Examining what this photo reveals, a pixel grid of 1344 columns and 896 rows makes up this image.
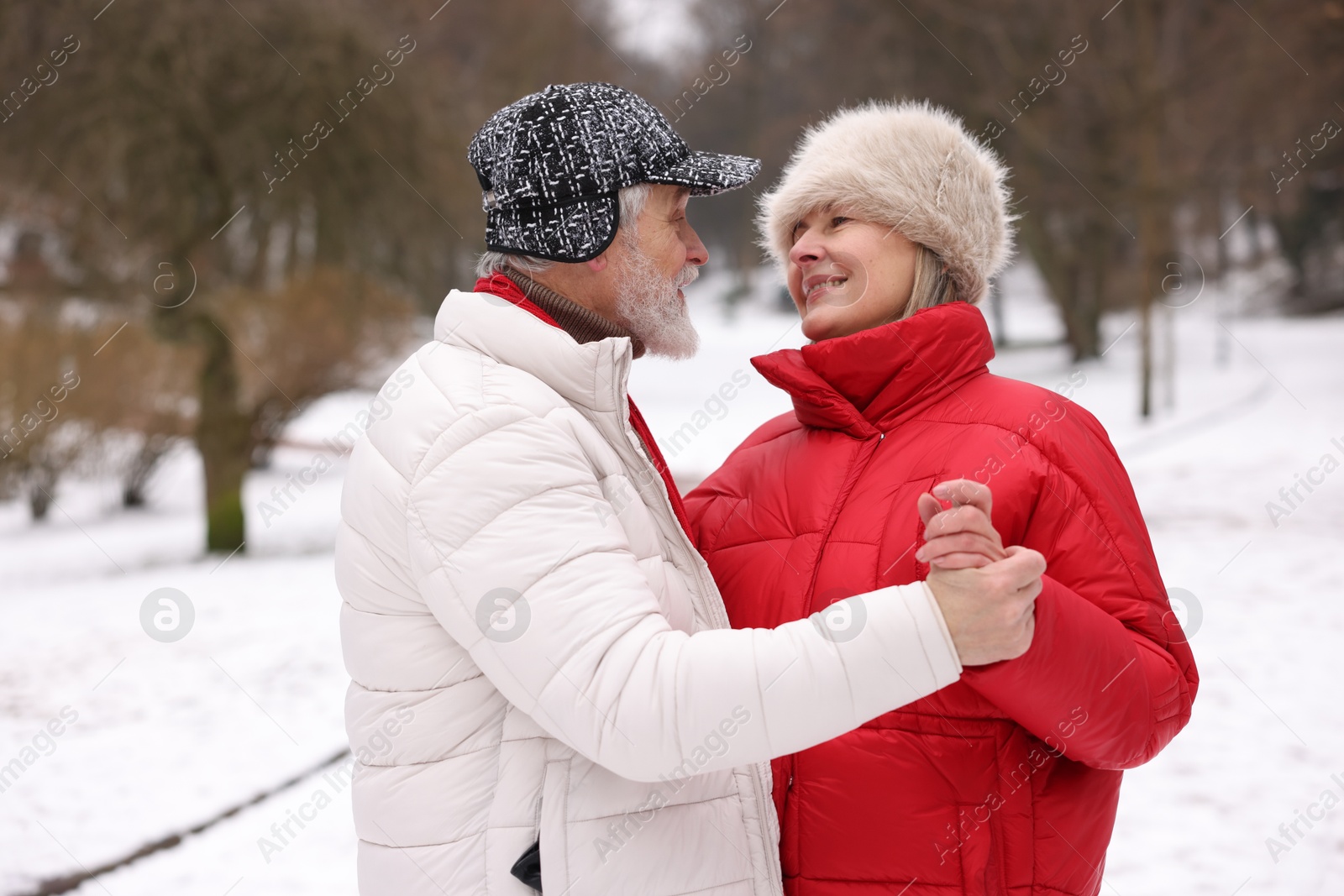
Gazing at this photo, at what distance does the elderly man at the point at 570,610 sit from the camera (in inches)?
53.4

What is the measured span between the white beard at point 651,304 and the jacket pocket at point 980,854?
94 centimetres

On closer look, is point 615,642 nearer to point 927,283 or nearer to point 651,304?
point 651,304

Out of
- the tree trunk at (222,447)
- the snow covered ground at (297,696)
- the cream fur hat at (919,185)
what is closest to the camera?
the cream fur hat at (919,185)

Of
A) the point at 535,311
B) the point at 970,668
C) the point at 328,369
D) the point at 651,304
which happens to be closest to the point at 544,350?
the point at 535,311

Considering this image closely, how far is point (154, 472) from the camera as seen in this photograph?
1405 centimetres

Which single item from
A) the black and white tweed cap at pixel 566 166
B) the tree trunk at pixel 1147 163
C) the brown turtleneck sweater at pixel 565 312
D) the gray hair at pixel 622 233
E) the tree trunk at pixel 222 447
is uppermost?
the tree trunk at pixel 222 447

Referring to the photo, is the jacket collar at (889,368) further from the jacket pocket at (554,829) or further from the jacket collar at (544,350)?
the jacket pocket at (554,829)

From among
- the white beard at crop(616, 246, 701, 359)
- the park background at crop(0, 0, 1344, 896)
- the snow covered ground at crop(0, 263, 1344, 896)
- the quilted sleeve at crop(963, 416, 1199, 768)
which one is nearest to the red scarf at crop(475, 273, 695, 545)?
the white beard at crop(616, 246, 701, 359)

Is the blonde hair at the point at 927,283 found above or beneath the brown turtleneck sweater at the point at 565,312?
beneath

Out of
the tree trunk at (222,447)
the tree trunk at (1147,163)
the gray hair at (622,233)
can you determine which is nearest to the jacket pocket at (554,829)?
the gray hair at (622,233)

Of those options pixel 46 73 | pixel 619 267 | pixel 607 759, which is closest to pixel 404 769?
pixel 607 759

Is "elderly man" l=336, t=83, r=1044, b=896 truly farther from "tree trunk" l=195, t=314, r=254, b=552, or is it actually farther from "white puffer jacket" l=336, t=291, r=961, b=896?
"tree trunk" l=195, t=314, r=254, b=552

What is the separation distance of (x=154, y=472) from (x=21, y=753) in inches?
383

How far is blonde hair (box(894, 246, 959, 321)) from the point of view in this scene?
82.2 inches
